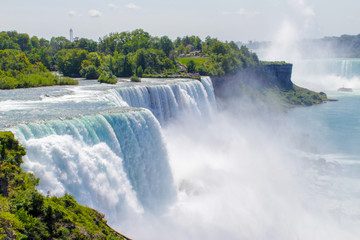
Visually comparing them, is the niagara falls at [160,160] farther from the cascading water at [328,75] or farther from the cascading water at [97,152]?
the cascading water at [328,75]

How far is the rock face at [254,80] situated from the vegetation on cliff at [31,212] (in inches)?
1462

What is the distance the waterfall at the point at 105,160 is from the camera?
1402cm

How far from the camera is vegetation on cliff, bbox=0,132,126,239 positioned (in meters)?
9.36

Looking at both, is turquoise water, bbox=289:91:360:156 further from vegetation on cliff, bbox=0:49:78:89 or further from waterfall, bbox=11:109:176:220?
vegetation on cliff, bbox=0:49:78:89

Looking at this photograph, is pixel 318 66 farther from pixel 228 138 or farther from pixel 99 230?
pixel 99 230

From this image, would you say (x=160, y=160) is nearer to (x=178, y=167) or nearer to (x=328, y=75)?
(x=178, y=167)

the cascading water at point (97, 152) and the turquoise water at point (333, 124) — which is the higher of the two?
the cascading water at point (97, 152)

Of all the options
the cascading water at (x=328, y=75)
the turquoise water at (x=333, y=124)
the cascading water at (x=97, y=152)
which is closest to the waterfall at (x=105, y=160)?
the cascading water at (x=97, y=152)

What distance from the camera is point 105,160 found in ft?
54.8

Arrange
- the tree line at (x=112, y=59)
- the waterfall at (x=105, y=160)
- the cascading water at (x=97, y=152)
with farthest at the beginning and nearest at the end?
the tree line at (x=112, y=59) < the cascading water at (x=97, y=152) < the waterfall at (x=105, y=160)

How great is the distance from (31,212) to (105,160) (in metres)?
6.63

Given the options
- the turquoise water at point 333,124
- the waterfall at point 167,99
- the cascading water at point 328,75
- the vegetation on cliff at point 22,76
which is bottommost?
the turquoise water at point 333,124

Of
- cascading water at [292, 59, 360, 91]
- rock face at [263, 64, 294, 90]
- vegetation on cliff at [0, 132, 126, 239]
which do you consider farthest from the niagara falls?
cascading water at [292, 59, 360, 91]

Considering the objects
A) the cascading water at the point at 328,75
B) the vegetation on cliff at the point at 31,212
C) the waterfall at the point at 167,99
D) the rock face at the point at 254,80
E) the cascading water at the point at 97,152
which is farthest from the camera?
the cascading water at the point at 328,75
